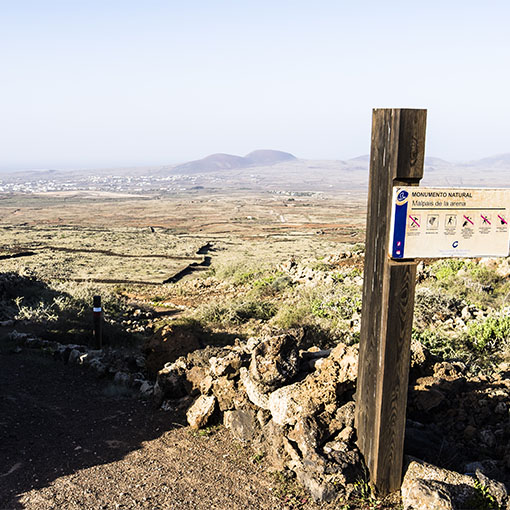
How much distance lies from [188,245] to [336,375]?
2964 centimetres

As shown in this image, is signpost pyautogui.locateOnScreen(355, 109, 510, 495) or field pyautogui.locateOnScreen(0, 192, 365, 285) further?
field pyautogui.locateOnScreen(0, 192, 365, 285)

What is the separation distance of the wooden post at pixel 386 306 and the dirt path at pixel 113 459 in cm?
74

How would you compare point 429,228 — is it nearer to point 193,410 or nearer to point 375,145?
point 375,145

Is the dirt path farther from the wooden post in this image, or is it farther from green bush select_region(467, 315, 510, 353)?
green bush select_region(467, 315, 510, 353)

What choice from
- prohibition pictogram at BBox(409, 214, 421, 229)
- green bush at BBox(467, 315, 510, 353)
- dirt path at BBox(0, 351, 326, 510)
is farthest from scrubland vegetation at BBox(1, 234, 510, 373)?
prohibition pictogram at BBox(409, 214, 421, 229)

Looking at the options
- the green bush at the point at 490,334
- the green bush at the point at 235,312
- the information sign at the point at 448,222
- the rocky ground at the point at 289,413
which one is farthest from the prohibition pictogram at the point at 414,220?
the green bush at the point at 235,312

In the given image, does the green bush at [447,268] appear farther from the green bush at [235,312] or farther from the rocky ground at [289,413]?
the green bush at [235,312]

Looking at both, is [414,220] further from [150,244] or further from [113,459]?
[150,244]

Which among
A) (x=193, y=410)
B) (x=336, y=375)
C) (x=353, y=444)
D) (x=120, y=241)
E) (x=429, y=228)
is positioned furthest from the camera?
(x=120, y=241)

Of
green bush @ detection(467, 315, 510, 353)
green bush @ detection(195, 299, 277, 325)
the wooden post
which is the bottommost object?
green bush @ detection(195, 299, 277, 325)

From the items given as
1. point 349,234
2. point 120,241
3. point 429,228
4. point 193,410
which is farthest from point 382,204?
point 349,234

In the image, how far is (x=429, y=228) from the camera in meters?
3.64

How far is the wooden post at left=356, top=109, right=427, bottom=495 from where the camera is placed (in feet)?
11.9

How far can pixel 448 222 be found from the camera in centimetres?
366
